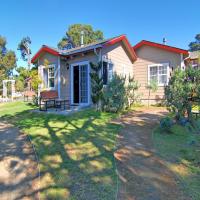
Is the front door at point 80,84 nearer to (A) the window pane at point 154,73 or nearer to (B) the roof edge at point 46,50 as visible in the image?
(B) the roof edge at point 46,50

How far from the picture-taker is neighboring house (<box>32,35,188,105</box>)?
35.0 ft

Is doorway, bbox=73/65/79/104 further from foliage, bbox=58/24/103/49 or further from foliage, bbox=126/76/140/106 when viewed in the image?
foliage, bbox=58/24/103/49

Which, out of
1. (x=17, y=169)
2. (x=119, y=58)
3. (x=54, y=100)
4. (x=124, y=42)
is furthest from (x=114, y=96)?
(x=17, y=169)

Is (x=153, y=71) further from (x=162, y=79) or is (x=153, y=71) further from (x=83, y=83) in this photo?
(x=83, y=83)

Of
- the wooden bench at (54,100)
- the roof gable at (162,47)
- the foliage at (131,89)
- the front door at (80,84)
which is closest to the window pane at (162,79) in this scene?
the roof gable at (162,47)

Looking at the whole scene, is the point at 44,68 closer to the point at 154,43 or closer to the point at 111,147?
the point at 154,43

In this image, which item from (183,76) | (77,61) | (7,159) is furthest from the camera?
(77,61)

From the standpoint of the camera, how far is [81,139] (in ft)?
16.7

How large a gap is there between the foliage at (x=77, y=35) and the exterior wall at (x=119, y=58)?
25113 mm

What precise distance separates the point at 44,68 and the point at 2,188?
34.3ft

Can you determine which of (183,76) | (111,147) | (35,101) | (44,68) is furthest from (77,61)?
(111,147)

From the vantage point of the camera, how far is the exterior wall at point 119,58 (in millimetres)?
11207

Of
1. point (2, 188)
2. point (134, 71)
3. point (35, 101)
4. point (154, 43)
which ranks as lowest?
point (2, 188)

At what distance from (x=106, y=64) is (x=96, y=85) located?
6.36ft
